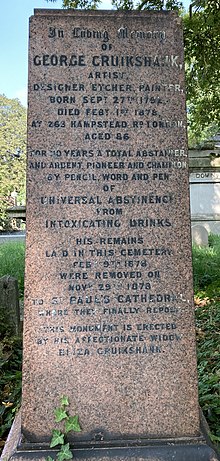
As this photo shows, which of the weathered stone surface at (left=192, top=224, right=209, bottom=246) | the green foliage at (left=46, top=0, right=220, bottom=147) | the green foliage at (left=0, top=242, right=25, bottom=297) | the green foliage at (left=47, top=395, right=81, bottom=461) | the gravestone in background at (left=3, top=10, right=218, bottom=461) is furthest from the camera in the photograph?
the weathered stone surface at (left=192, top=224, right=209, bottom=246)

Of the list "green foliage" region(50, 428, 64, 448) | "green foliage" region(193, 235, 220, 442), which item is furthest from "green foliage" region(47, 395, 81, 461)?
"green foliage" region(193, 235, 220, 442)

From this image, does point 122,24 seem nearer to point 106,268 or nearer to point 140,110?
point 140,110

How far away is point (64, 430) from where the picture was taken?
2432 millimetres

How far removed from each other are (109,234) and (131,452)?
1261mm

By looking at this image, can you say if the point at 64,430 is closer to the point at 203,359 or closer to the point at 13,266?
the point at 203,359

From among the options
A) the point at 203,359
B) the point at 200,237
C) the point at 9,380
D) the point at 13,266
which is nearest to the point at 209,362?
the point at 203,359

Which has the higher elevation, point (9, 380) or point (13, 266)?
point (13, 266)

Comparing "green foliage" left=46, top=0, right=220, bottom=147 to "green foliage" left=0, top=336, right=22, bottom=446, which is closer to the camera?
"green foliage" left=0, top=336, right=22, bottom=446

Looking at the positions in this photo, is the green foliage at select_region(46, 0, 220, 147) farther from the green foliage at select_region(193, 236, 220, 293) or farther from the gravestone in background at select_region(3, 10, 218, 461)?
the gravestone in background at select_region(3, 10, 218, 461)

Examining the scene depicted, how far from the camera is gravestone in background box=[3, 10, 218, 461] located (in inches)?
97.7

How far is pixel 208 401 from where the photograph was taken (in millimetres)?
3219

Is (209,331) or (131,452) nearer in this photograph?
(131,452)

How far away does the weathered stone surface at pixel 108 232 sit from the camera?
2.48m

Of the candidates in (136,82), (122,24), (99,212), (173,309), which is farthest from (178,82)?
(173,309)
